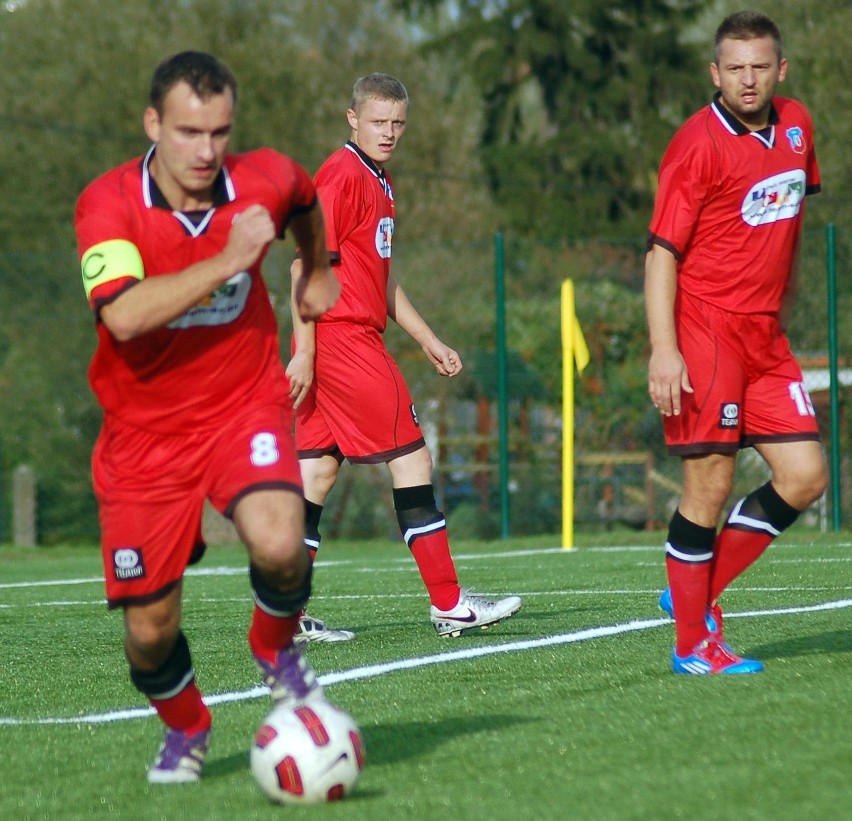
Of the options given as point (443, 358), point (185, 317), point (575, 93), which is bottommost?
point (443, 358)

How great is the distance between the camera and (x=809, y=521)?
1488 centimetres

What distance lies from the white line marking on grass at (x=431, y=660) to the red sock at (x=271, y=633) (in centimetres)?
108

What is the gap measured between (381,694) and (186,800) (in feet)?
4.82

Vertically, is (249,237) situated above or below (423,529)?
above

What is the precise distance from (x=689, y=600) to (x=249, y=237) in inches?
92.4

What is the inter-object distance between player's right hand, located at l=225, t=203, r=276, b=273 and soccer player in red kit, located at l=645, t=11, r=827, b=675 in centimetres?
182

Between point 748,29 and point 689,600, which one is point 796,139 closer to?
point 748,29

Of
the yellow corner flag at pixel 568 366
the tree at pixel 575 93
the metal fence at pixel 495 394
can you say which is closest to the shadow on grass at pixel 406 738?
the yellow corner flag at pixel 568 366

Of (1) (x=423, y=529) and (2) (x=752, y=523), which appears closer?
(2) (x=752, y=523)

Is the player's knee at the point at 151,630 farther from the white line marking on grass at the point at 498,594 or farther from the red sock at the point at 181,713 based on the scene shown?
the white line marking on grass at the point at 498,594

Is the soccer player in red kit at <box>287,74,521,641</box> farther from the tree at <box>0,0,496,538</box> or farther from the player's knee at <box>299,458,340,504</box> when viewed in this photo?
the tree at <box>0,0,496,538</box>

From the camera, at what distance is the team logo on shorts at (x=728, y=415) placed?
17.2 ft

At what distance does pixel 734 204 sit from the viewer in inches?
207

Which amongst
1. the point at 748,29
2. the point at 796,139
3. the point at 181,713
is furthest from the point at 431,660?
the point at 748,29
